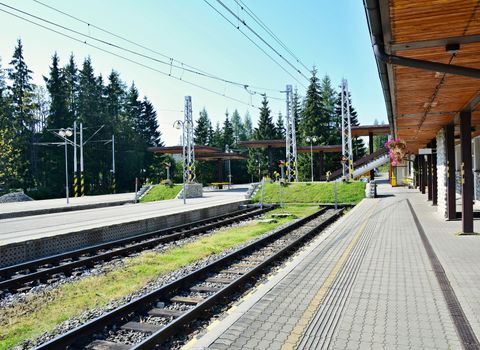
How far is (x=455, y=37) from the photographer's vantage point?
5.66 metres

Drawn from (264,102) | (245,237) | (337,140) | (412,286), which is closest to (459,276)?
(412,286)

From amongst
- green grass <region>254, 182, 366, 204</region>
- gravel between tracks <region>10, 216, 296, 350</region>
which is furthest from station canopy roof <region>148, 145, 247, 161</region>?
gravel between tracks <region>10, 216, 296, 350</region>

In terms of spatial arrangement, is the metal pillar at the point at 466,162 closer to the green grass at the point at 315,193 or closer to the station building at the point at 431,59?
the station building at the point at 431,59

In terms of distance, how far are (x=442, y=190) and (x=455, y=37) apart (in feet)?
39.2

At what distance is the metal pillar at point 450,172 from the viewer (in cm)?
1375

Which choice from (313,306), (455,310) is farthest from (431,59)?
(313,306)

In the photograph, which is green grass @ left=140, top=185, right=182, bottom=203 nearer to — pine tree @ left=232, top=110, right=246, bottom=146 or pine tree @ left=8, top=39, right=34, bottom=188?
pine tree @ left=8, top=39, right=34, bottom=188

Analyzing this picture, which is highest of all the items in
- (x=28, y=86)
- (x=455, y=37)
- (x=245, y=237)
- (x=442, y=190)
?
(x=28, y=86)

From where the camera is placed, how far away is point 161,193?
34.9 meters

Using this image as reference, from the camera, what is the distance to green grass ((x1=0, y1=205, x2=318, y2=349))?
19.7ft

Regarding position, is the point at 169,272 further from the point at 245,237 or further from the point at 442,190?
the point at 442,190

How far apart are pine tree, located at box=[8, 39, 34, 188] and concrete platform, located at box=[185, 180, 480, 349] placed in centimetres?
4938

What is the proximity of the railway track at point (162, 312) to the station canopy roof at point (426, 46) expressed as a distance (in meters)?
4.62

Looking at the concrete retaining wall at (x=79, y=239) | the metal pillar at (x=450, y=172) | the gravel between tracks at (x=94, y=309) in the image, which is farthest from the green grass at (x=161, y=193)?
the metal pillar at (x=450, y=172)
